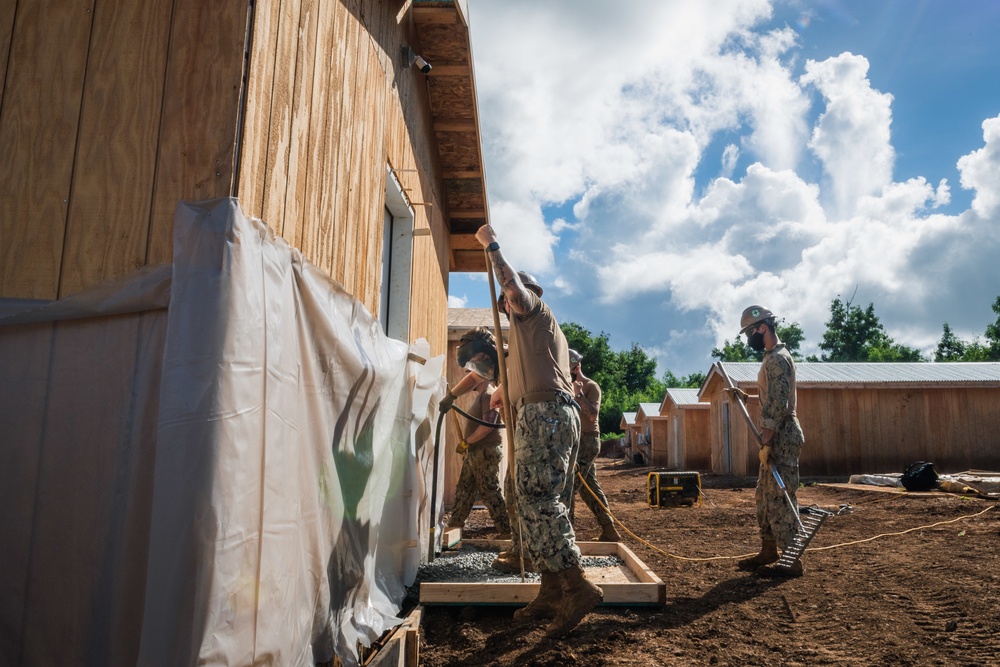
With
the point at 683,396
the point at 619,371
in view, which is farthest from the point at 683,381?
the point at 683,396

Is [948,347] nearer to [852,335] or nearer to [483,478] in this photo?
[852,335]

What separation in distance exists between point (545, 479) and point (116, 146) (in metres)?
2.70

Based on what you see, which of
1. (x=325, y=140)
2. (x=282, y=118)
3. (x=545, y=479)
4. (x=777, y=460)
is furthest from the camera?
(x=777, y=460)

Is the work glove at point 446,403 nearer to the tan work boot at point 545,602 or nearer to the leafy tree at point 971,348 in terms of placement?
the tan work boot at point 545,602

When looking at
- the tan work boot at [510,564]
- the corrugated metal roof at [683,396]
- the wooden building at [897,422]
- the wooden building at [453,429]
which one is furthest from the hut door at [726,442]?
the tan work boot at [510,564]

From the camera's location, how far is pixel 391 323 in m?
6.00

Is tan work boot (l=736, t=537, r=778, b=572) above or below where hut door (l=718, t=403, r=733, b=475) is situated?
below

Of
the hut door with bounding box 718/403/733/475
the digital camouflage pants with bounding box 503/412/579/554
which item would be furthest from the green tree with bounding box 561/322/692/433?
the digital camouflage pants with bounding box 503/412/579/554

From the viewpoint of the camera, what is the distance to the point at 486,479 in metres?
6.71

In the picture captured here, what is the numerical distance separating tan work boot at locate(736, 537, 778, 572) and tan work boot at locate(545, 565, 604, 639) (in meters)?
2.78

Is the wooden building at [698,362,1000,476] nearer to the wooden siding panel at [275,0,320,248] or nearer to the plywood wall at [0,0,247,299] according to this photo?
the wooden siding panel at [275,0,320,248]

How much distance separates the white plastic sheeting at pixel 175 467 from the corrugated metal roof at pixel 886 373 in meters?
16.1

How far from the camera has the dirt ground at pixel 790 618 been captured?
3.66 meters

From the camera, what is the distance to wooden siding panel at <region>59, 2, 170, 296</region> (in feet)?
8.35
